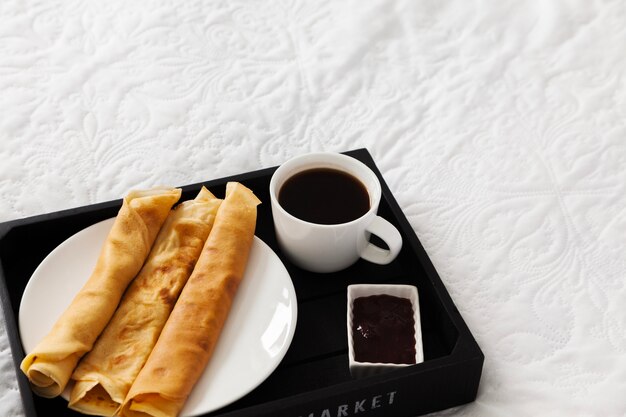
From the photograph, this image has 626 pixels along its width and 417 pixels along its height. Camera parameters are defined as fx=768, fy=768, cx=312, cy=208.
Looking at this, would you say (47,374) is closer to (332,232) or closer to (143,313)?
(143,313)

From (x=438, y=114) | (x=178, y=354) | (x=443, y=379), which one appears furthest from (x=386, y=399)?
(x=438, y=114)

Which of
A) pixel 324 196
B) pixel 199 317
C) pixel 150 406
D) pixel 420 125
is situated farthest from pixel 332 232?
pixel 420 125

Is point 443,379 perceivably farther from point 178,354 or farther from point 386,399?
point 178,354

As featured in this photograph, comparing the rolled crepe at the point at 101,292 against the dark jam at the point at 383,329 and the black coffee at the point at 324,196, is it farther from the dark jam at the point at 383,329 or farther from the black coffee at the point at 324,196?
the dark jam at the point at 383,329

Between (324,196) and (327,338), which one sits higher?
(324,196)

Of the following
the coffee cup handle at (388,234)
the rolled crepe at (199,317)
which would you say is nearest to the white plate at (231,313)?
the rolled crepe at (199,317)

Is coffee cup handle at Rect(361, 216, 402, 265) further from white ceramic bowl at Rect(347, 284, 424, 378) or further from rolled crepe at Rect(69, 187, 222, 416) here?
rolled crepe at Rect(69, 187, 222, 416)

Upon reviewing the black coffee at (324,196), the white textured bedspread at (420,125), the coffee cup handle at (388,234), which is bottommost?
the white textured bedspread at (420,125)
